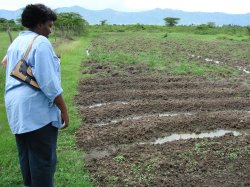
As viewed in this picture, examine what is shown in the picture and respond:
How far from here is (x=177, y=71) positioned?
1491cm

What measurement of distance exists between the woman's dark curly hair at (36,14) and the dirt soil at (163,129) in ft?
8.33

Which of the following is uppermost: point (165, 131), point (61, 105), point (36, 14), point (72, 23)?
point (36, 14)

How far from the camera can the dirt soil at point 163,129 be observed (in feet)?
17.8

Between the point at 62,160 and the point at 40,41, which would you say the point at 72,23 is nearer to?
the point at 62,160

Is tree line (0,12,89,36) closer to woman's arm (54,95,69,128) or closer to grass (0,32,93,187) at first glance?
grass (0,32,93,187)

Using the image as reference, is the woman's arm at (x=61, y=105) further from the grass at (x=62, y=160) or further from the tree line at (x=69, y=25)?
the tree line at (x=69, y=25)

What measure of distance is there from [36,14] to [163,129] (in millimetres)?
4731

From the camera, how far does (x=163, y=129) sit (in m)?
7.69

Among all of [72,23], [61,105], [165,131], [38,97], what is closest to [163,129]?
[165,131]

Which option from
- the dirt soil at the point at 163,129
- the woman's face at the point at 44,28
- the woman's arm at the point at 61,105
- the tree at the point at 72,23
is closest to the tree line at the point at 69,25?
the tree at the point at 72,23

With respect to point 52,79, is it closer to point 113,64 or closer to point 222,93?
point 222,93

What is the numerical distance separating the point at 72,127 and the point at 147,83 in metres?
5.10

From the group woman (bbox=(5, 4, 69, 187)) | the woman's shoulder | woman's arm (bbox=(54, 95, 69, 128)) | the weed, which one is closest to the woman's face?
woman (bbox=(5, 4, 69, 187))

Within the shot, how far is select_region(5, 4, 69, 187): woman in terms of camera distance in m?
3.33
